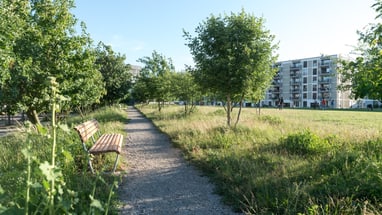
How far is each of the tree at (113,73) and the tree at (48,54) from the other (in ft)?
44.9

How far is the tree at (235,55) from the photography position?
10055 millimetres

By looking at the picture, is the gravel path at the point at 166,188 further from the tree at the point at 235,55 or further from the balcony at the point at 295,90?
the balcony at the point at 295,90

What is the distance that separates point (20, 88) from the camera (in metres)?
9.77

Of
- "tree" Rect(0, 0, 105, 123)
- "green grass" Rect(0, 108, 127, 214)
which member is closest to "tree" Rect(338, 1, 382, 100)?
"green grass" Rect(0, 108, 127, 214)

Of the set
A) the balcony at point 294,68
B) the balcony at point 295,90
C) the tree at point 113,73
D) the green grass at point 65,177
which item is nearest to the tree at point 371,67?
the green grass at point 65,177

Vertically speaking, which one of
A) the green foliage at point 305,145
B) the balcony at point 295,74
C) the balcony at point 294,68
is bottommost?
the green foliage at point 305,145

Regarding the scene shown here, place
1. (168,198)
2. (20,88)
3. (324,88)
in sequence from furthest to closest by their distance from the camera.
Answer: (324,88)
(20,88)
(168,198)

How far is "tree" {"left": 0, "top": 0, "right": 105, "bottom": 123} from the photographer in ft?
31.5

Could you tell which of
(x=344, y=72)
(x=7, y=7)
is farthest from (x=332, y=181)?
(x=7, y=7)

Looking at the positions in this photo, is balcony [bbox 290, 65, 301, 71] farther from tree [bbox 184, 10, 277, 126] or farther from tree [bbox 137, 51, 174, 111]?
tree [bbox 184, 10, 277, 126]

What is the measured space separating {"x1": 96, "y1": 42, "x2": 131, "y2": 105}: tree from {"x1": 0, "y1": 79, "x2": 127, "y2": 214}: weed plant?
16.9 m

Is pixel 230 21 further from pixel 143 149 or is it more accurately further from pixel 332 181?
pixel 332 181

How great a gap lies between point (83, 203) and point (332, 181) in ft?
13.4

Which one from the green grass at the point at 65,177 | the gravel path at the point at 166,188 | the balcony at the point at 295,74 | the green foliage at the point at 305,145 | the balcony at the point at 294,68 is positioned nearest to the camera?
the green grass at the point at 65,177
